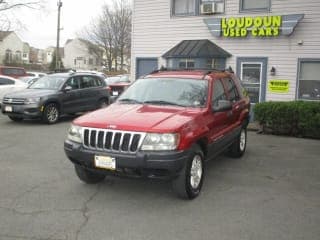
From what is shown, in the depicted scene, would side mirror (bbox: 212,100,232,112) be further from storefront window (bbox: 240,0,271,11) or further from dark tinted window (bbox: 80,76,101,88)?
dark tinted window (bbox: 80,76,101,88)

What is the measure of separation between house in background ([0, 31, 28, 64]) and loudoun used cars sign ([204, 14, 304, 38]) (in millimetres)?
53733

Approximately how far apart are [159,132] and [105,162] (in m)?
0.83

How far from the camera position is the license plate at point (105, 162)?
5.30 metres

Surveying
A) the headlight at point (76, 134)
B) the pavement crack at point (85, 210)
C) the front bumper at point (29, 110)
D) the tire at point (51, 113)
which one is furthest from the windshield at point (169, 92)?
the tire at point (51, 113)

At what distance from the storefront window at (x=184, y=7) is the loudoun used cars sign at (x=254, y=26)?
920 millimetres

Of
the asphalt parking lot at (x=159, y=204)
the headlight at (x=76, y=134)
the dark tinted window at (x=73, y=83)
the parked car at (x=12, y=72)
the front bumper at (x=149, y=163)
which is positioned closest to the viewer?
the asphalt parking lot at (x=159, y=204)

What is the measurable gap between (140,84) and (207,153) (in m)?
1.79

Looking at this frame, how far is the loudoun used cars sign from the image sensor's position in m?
12.7

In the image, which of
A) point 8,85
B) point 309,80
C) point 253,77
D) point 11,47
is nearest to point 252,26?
point 253,77

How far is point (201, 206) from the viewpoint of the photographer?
542 cm

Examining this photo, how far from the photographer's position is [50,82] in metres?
13.8

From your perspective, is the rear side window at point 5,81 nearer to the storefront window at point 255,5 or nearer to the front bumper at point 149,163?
the storefront window at point 255,5

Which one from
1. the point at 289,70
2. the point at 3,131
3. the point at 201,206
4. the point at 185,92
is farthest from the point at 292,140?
the point at 3,131

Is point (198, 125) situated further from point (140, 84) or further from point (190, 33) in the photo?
point (190, 33)
